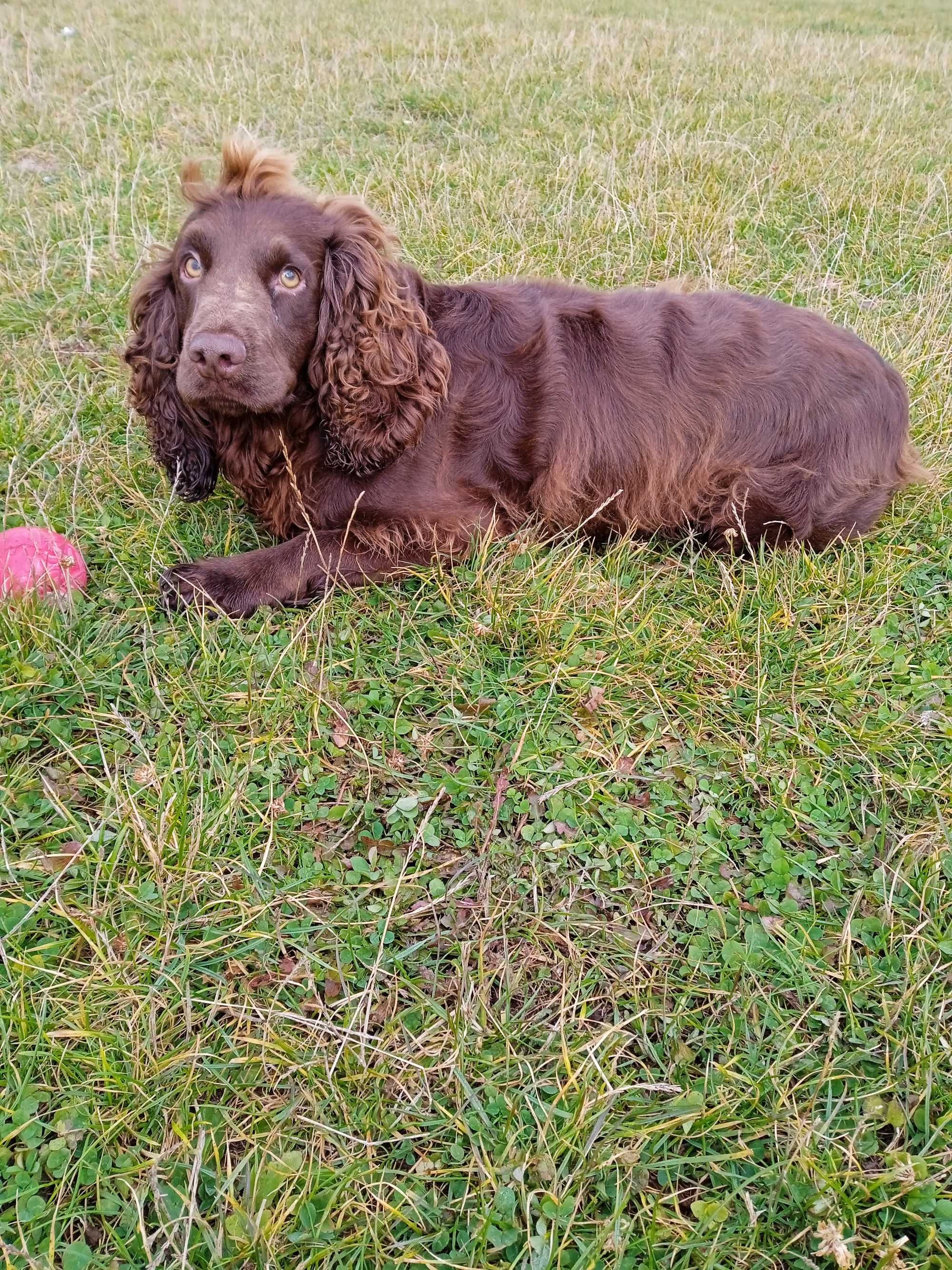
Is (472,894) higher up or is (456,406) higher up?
(456,406)

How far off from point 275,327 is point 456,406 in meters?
0.68

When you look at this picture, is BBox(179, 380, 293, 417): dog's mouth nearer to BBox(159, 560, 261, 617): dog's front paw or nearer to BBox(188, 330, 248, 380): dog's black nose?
BBox(188, 330, 248, 380): dog's black nose

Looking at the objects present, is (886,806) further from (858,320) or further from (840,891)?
(858,320)

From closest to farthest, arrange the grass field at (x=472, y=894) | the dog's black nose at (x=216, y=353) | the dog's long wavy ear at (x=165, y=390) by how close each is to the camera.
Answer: the grass field at (x=472, y=894), the dog's black nose at (x=216, y=353), the dog's long wavy ear at (x=165, y=390)

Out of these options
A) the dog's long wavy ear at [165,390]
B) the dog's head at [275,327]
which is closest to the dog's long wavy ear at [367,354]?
the dog's head at [275,327]

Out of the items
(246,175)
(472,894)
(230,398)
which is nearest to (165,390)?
(230,398)

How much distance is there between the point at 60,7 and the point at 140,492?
11349 mm

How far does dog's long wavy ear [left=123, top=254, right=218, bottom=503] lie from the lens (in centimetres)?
280

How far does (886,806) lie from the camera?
2.17 m

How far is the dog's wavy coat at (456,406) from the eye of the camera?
2643 mm

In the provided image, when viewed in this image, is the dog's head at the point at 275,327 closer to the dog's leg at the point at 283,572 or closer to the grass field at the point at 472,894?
the dog's leg at the point at 283,572

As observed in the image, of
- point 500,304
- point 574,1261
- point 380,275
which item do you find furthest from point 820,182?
point 574,1261

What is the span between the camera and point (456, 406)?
9.61 feet

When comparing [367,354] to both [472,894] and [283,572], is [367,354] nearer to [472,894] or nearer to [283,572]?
[283,572]
